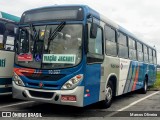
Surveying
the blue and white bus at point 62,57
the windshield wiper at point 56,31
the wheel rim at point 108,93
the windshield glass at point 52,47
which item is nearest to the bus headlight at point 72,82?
the blue and white bus at point 62,57

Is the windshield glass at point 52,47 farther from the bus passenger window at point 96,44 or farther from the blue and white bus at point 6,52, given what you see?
the blue and white bus at point 6,52

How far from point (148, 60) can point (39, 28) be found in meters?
10.4

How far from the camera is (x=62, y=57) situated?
8.08 m

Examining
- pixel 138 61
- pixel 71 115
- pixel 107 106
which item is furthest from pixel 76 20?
pixel 138 61

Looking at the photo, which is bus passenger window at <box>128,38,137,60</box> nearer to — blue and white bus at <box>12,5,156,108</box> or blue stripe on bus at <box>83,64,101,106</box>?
blue and white bus at <box>12,5,156,108</box>

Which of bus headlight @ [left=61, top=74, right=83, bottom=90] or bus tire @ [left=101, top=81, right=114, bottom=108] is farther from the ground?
bus headlight @ [left=61, top=74, right=83, bottom=90]

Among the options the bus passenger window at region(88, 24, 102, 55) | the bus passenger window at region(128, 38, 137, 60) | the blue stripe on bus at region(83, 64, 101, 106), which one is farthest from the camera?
the bus passenger window at region(128, 38, 137, 60)

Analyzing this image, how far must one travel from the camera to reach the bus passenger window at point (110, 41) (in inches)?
394

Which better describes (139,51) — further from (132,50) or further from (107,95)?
(107,95)

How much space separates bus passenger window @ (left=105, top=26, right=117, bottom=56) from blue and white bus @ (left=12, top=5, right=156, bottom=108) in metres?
0.14

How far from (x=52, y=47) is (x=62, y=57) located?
46 cm

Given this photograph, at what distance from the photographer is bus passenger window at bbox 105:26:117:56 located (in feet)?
32.8

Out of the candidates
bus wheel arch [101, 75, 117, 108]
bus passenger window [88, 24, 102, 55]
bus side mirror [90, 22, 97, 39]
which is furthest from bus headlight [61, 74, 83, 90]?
bus wheel arch [101, 75, 117, 108]

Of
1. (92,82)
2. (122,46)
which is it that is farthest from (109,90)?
(122,46)
